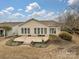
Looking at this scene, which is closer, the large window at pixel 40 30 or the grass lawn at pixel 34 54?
the grass lawn at pixel 34 54

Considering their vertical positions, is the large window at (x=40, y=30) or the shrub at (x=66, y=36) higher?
the large window at (x=40, y=30)

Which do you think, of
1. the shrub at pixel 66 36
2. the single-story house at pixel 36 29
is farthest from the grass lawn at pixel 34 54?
the single-story house at pixel 36 29

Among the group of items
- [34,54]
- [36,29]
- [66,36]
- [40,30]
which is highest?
[36,29]

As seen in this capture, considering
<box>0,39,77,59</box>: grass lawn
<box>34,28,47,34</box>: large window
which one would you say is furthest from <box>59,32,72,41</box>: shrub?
<box>0,39,77,59</box>: grass lawn

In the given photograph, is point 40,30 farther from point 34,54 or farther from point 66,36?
point 34,54

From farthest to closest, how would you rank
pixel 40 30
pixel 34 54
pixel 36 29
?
pixel 36 29 → pixel 40 30 → pixel 34 54

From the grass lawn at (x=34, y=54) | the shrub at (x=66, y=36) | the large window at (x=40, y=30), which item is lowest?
the grass lawn at (x=34, y=54)

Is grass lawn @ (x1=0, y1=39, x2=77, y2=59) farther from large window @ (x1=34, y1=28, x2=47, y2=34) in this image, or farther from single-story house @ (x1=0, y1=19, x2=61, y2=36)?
single-story house @ (x1=0, y1=19, x2=61, y2=36)

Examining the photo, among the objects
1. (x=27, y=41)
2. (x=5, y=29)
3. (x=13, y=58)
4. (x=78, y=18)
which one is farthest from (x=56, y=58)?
(x=5, y=29)

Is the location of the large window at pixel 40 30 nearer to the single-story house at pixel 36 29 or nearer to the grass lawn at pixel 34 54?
the single-story house at pixel 36 29

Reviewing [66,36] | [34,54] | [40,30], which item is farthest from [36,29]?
[34,54]

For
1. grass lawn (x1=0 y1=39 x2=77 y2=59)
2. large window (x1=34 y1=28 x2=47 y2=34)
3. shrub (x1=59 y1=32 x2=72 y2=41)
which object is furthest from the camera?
large window (x1=34 y1=28 x2=47 y2=34)

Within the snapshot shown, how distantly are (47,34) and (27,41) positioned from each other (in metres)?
9.73

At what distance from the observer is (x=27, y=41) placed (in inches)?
1521
